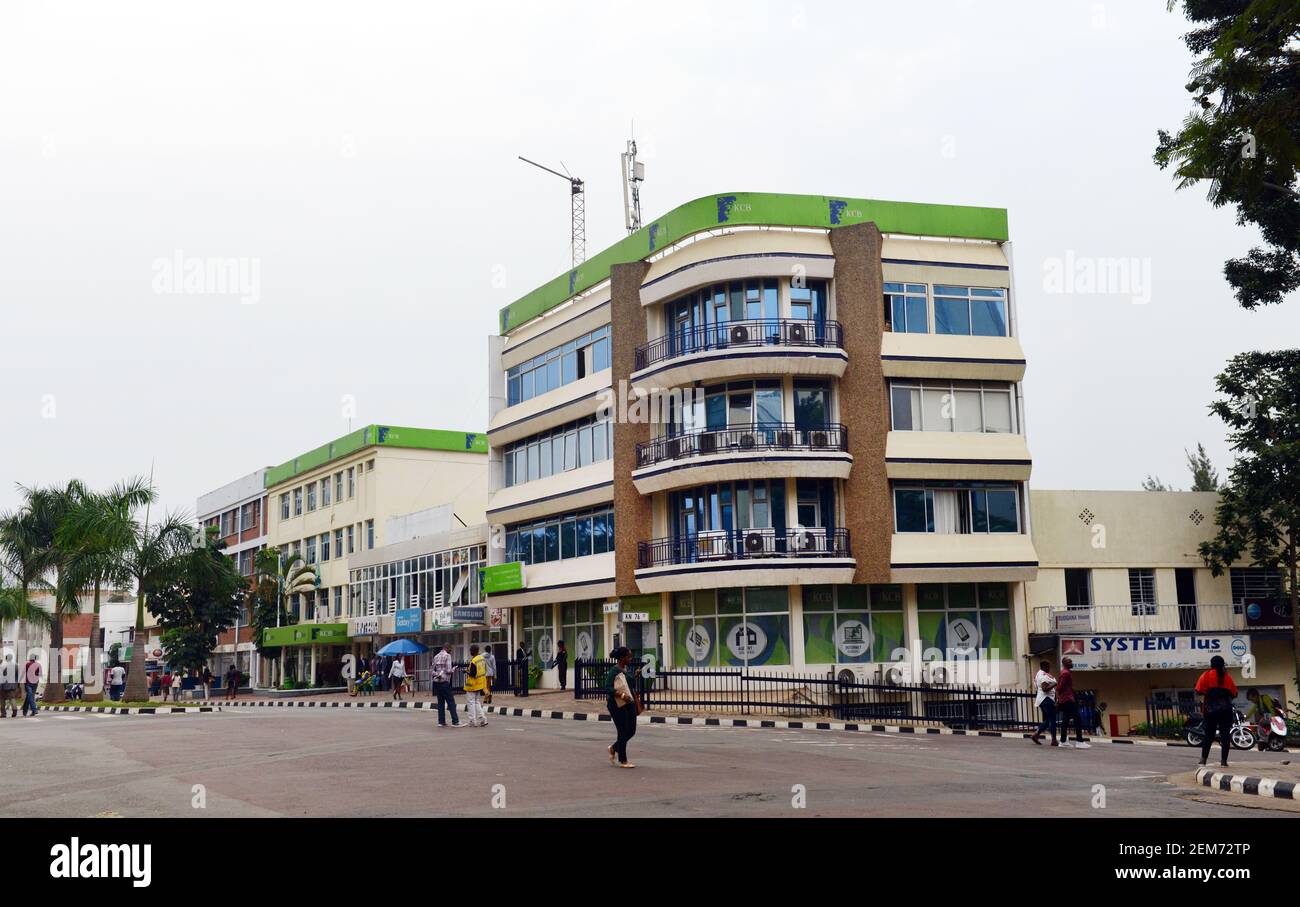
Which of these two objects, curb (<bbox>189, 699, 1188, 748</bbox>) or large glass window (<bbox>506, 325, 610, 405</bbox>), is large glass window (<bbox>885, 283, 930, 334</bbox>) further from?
curb (<bbox>189, 699, 1188, 748</bbox>)

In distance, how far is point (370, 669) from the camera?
51.1 meters

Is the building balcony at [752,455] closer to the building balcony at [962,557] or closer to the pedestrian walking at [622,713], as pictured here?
the building balcony at [962,557]

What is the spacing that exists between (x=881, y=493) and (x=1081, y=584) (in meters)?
8.32

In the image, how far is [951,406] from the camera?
35.8 m

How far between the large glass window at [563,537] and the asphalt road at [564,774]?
1549 centimetres

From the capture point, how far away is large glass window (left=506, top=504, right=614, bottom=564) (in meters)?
39.6

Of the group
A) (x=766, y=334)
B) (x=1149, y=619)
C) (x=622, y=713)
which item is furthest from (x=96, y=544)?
(x=1149, y=619)

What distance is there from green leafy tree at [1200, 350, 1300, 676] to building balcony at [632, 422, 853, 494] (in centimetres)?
1214

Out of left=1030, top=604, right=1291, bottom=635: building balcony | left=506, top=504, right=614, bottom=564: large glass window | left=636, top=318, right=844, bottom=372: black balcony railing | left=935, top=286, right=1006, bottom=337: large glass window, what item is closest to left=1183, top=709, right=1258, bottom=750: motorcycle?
left=1030, top=604, right=1291, bottom=635: building balcony

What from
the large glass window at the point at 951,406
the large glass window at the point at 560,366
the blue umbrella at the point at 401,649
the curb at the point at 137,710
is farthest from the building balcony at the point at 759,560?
the curb at the point at 137,710

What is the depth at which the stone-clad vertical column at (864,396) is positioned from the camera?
34.3 m

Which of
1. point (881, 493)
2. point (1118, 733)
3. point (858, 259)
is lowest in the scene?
point (1118, 733)
